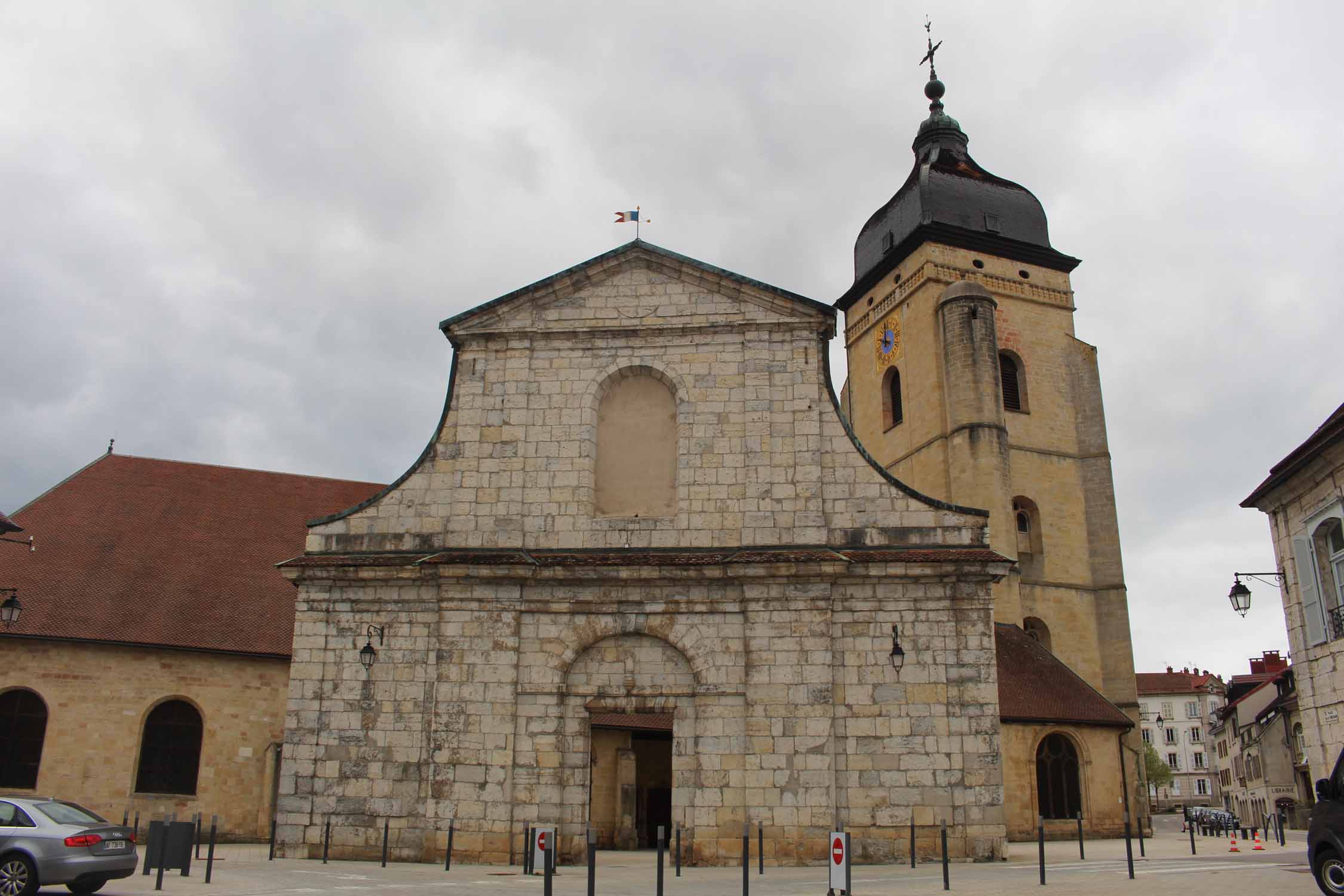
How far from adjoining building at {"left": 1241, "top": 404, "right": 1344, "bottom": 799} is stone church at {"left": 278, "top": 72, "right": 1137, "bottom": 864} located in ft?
17.1

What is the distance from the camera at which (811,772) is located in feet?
52.5

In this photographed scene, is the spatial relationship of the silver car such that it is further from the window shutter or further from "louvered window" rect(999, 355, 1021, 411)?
"louvered window" rect(999, 355, 1021, 411)

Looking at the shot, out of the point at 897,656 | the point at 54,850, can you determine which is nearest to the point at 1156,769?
the point at 897,656

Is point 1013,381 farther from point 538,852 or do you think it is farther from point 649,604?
point 538,852

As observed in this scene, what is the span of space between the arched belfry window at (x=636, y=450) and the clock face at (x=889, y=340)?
2078 cm

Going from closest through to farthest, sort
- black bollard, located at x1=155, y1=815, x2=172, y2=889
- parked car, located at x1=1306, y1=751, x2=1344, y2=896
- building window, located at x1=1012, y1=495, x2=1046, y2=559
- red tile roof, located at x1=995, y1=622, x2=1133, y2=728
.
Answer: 1. parked car, located at x1=1306, y1=751, x2=1344, y2=896
2. black bollard, located at x1=155, y1=815, x2=172, y2=889
3. red tile roof, located at x1=995, y1=622, x2=1133, y2=728
4. building window, located at x1=1012, y1=495, x2=1046, y2=559

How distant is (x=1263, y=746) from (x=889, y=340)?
26295 millimetres

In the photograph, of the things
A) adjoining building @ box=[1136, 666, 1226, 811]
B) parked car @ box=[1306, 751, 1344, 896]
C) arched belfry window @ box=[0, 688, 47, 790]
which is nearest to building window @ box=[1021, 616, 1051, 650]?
parked car @ box=[1306, 751, 1344, 896]

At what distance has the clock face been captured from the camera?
37.9 metres

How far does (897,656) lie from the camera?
54.0ft

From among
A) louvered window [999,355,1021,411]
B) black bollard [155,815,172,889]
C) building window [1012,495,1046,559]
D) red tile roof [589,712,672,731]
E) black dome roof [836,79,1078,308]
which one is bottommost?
black bollard [155,815,172,889]

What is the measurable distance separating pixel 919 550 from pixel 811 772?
153 inches

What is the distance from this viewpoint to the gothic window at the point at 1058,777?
83.2 ft

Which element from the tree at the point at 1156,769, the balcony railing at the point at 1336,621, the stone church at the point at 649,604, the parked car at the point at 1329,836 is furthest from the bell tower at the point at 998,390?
the tree at the point at 1156,769
